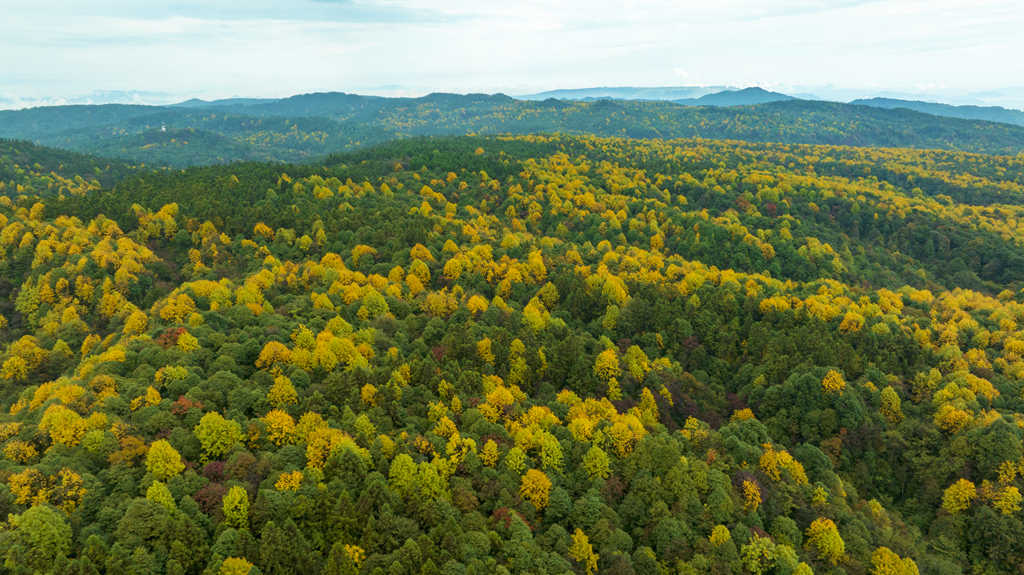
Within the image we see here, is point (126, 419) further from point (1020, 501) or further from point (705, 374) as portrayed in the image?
point (1020, 501)

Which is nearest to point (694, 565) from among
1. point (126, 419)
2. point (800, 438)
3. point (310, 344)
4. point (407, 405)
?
point (407, 405)

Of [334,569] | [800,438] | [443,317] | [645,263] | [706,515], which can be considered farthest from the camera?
[645,263]

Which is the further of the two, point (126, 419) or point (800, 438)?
point (800, 438)

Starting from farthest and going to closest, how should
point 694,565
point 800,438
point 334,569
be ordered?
point 800,438, point 694,565, point 334,569

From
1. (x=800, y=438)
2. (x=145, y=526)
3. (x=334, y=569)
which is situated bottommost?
(x=800, y=438)

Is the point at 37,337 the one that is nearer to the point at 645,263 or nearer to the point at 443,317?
the point at 443,317

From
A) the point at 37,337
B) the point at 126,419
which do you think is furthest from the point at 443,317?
the point at 37,337

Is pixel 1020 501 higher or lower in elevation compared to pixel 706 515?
lower
